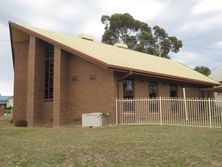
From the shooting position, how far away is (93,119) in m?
16.9

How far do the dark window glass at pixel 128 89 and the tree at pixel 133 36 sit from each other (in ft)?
101

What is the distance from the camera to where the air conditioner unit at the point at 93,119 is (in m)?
16.8

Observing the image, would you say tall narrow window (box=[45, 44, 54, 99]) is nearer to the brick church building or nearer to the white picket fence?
the brick church building

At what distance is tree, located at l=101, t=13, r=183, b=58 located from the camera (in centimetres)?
5072

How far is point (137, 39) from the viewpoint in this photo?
51250 millimetres

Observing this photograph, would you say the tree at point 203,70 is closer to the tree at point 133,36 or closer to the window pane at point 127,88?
the tree at point 133,36

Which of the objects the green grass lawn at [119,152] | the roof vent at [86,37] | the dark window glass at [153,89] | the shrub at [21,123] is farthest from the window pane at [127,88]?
the roof vent at [86,37]

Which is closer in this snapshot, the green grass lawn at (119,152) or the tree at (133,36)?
the green grass lawn at (119,152)

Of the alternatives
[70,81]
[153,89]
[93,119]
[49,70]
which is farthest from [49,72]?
[153,89]

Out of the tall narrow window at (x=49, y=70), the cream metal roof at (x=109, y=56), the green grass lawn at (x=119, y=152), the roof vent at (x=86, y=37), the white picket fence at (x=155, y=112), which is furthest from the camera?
the roof vent at (x=86, y=37)

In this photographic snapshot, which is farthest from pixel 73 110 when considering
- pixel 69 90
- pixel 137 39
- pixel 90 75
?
pixel 137 39

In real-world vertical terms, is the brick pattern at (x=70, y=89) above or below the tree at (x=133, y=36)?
below

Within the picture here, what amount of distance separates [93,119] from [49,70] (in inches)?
209

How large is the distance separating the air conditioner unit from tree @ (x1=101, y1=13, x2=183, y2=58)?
33694mm
